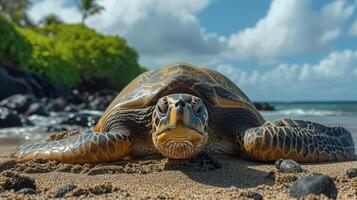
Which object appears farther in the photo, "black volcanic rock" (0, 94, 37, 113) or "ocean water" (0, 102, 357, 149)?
"black volcanic rock" (0, 94, 37, 113)

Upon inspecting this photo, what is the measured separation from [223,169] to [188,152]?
39cm

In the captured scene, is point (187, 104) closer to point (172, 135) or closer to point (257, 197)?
point (172, 135)

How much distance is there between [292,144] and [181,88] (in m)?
1.16

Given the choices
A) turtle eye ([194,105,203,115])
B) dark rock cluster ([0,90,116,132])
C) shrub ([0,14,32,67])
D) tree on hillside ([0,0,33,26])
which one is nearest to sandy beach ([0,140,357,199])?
turtle eye ([194,105,203,115])

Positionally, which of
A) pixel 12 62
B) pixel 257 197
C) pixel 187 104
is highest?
pixel 12 62

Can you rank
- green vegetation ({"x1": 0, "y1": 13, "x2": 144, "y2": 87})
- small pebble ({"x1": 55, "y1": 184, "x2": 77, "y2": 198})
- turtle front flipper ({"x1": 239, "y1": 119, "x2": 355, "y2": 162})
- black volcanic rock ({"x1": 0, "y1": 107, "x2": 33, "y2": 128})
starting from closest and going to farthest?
small pebble ({"x1": 55, "y1": 184, "x2": 77, "y2": 198}), turtle front flipper ({"x1": 239, "y1": 119, "x2": 355, "y2": 162}), black volcanic rock ({"x1": 0, "y1": 107, "x2": 33, "y2": 128}), green vegetation ({"x1": 0, "y1": 13, "x2": 144, "y2": 87})

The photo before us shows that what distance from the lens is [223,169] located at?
146 inches

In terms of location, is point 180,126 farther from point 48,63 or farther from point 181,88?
point 48,63

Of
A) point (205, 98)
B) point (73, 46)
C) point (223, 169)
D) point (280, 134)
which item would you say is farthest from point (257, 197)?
point (73, 46)

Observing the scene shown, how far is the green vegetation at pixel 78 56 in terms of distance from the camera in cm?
3488

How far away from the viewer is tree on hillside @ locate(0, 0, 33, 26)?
5297 cm

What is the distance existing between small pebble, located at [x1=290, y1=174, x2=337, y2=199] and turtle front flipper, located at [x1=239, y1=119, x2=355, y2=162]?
1517 millimetres

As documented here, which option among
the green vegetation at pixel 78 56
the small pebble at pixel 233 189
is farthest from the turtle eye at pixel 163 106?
the green vegetation at pixel 78 56

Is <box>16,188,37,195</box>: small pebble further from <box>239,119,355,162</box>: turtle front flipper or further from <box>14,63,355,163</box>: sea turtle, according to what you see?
<box>239,119,355,162</box>: turtle front flipper
